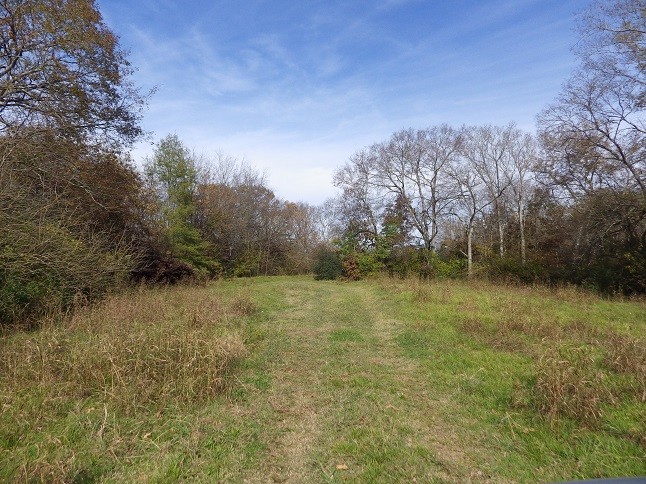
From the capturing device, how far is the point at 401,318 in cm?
896

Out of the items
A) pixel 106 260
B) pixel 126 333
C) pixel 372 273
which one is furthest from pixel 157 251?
pixel 372 273

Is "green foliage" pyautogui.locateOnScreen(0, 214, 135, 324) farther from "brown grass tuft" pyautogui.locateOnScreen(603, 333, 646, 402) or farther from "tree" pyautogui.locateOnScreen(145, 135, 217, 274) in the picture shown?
"tree" pyautogui.locateOnScreen(145, 135, 217, 274)

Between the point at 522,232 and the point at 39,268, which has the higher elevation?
the point at 522,232

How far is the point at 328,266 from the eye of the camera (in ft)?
83.4

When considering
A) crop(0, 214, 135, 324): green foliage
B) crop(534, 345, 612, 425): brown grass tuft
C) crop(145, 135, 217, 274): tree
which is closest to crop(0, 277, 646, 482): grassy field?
crop(534, 345, 612, 425): brown grass tuft

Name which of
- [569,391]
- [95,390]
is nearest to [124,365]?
[95,390]

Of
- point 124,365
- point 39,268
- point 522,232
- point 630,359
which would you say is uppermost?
point 522,232

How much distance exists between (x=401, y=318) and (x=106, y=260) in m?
8.28

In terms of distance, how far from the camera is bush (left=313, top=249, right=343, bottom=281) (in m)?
25.3

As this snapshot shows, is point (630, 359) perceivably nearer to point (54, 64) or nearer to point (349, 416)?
point (349, 416)

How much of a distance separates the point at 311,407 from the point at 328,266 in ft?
70.2

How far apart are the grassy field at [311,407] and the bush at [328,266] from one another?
1869cm

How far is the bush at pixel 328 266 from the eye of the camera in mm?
25297

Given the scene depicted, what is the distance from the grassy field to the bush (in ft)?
61.3
